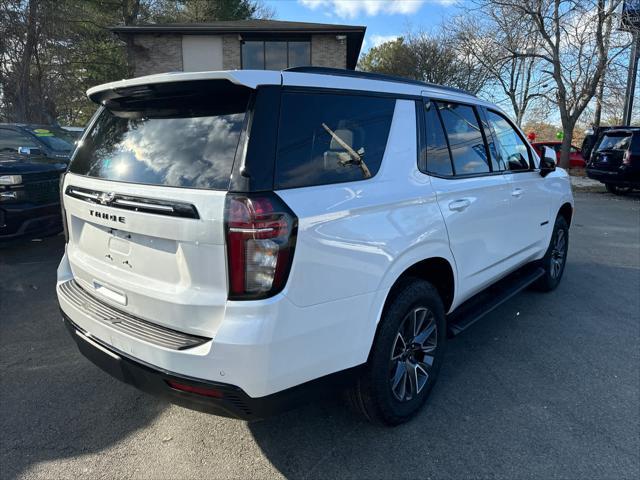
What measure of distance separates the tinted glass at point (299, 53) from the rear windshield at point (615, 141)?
11854 millimetres

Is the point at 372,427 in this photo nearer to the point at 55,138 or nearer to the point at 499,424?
the point at 499,424

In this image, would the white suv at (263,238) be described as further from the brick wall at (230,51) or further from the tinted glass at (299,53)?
the brick wall at (230,51)

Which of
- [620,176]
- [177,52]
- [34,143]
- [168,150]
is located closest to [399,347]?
[168,150]

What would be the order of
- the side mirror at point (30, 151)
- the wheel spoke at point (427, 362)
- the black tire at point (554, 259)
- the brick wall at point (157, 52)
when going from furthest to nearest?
the brick wall at point (157, 52) → the side mirror at point (30, 151) → the black tire at point (554, 259) → the wheel spoke at point (427, 362)

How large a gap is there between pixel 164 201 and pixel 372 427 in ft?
5.77

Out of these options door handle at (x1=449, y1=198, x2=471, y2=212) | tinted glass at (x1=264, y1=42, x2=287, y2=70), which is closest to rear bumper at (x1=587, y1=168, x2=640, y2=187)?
door handle at (x1=449, y1=198, x2=471, y2=212)

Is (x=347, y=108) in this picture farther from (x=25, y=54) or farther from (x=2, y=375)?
(x=25, y=54)

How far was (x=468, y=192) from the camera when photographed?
3.02 meters

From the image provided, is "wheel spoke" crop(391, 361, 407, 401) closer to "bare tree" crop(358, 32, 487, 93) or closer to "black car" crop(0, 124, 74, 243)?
"black car" crop(0, 124, 74, 243)

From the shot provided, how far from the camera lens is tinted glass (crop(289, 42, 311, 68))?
19766mm

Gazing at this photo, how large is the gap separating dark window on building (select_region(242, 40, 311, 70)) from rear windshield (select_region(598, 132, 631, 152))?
467 inches

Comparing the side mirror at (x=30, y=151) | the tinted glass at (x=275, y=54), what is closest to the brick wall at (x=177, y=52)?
the tinted glass at (x=275, y=54)

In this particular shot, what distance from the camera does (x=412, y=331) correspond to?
270 centimetres

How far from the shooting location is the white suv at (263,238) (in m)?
1.85
